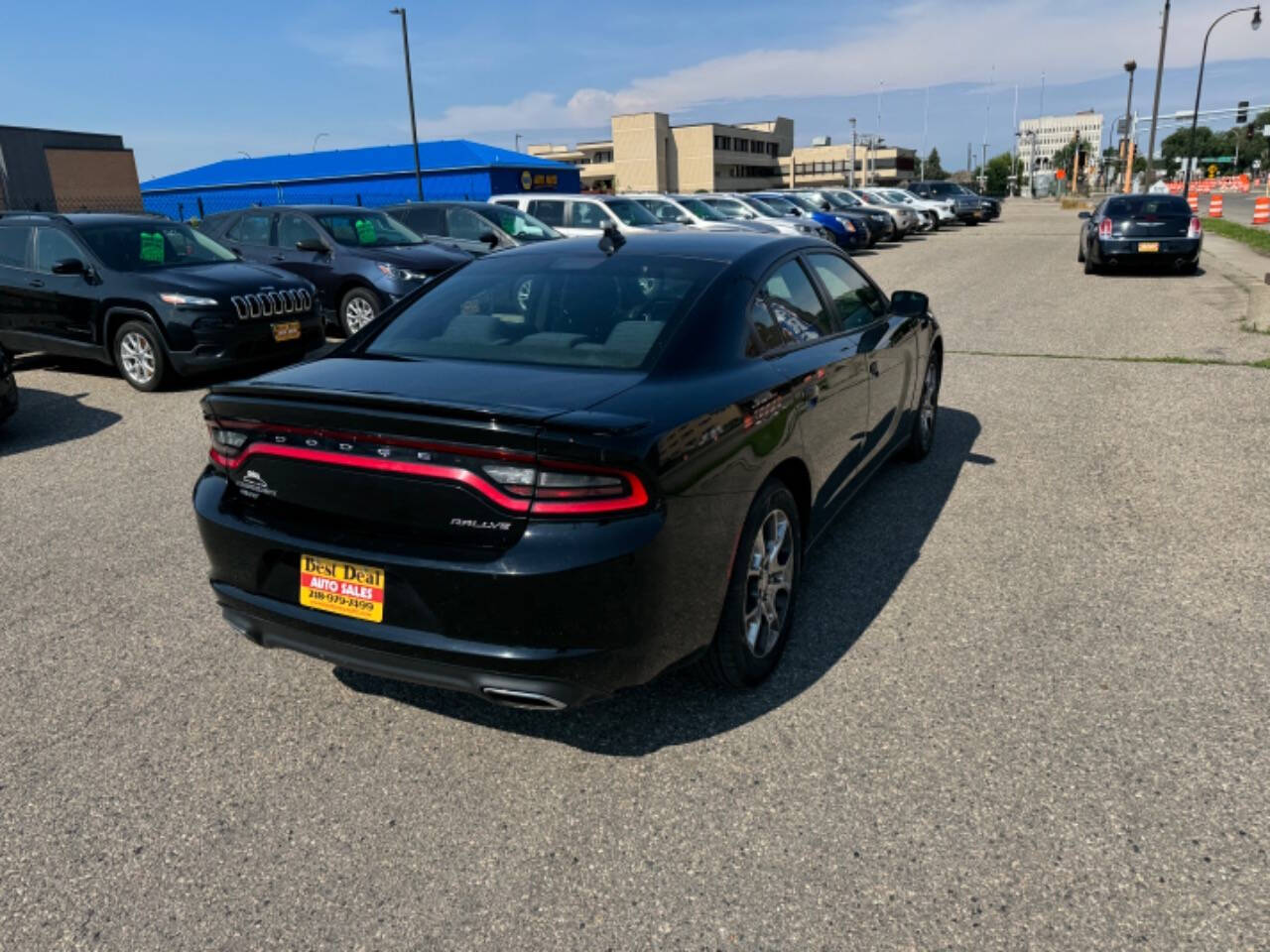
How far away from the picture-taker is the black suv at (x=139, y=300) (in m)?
8.28

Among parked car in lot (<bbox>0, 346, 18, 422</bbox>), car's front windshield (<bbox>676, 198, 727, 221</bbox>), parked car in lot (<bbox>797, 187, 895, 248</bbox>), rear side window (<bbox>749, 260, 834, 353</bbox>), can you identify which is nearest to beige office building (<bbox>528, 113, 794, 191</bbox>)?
parked car in lot (<bbox>797, 187, 895, 248</bbox>)

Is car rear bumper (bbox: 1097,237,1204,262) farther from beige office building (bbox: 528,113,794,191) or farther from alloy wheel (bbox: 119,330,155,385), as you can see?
beige office building (bbox: 528,113,794,191)

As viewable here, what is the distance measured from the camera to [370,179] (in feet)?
152

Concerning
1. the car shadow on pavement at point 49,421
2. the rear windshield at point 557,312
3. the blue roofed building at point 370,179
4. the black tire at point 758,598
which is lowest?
the car shadow on pavement at point 49,421

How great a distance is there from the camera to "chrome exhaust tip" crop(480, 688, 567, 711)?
2.57m

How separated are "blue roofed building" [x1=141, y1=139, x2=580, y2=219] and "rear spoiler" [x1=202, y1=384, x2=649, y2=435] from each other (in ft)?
130

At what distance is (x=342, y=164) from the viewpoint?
49156 mm

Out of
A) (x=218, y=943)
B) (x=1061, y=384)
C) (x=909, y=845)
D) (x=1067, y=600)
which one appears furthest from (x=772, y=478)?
(x=1061, y=384)

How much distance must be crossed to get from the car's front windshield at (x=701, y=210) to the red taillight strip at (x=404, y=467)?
19.3 m

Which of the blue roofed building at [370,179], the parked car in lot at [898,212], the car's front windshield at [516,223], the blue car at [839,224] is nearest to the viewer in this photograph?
the car's front windshield at [516,223]

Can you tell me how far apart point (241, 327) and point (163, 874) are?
22.3 ft

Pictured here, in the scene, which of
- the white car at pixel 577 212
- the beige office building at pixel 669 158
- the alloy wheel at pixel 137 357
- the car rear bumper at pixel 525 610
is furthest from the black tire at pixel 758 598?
the beige office building at pixel 669 158

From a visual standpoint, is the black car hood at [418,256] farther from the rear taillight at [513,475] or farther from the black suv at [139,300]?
the rear taillight at [513,475]

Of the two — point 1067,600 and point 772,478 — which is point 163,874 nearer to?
point 772,478
